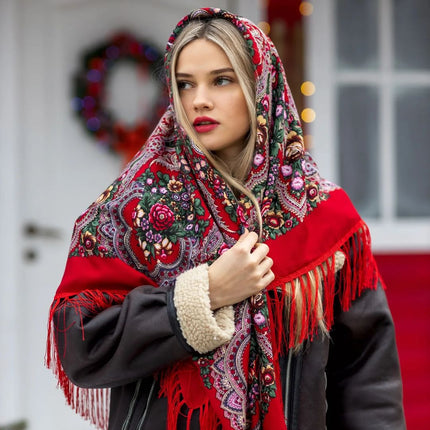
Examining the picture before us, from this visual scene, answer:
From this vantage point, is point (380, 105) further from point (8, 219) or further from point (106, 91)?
point (8, 219)

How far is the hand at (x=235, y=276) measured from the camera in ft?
3.77

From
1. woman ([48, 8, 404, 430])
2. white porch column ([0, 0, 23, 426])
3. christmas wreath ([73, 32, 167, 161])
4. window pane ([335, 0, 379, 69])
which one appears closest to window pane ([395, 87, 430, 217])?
window pane ([335, 0, 379, 69])

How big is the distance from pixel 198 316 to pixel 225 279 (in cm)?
9

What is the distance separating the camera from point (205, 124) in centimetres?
127

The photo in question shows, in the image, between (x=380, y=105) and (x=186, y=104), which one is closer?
(x=186, y=104)

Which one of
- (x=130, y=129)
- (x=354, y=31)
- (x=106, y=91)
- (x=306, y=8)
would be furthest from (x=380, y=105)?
(x=106, y=91)

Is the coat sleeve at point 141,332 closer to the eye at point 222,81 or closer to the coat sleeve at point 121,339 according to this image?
the coat sleeve at point 121,339

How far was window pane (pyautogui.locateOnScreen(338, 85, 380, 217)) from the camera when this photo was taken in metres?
2.86

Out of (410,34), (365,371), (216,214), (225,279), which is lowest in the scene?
(365,371)

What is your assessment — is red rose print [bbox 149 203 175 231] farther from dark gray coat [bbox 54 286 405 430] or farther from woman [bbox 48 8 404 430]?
dark gray coat [bbox 54 286 405 430]

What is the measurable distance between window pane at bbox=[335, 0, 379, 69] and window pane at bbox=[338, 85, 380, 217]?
13cm

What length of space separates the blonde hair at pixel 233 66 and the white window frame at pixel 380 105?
157 cm

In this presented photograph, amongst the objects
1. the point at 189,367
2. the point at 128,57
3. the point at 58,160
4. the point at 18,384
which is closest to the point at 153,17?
the point at 128,57

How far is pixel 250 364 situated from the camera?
3.95 feet
